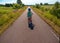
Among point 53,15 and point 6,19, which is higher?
point 6,19

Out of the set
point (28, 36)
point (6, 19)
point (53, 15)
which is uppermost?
point (28, 36)

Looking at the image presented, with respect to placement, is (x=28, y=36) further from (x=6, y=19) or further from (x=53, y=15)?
(x=53, y=15)

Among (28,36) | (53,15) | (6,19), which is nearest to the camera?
(28,36)

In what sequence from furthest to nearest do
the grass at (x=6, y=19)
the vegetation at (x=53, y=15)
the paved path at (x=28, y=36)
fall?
1. the vegetation at (x=53, y=15)
2. the grass at (x=6, y=19)
3. the paved path at (x=28, y=36)

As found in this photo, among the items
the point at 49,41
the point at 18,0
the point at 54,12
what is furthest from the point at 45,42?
the point at 18,0

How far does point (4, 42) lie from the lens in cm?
1019

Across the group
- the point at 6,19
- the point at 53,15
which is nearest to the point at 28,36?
the point at 6,19

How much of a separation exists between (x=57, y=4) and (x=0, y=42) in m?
55.1

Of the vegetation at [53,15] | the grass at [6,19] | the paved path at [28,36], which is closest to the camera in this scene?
the paved path at [28,36]

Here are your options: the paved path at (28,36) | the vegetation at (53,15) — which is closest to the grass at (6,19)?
the paved path at (28,36)

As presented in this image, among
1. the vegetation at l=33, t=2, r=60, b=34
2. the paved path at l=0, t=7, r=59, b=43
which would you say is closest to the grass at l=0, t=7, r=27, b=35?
the paved path at l=0, t=7, r=59, b=43

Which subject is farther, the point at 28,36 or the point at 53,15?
the point at 53,15

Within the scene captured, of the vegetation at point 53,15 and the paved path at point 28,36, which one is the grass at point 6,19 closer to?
the paved path at point 28,36

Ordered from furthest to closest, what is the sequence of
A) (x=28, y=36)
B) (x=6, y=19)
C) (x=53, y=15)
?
(x=53, y=15)
(x=6, y=19)
(x=28, y=36)
